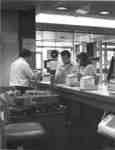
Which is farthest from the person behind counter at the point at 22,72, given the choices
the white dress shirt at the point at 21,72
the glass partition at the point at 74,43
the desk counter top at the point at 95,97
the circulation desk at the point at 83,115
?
the glass partition at the point at 74,43

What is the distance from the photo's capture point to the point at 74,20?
8523 millimetres

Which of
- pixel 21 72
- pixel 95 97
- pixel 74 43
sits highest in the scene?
pixel 74 43

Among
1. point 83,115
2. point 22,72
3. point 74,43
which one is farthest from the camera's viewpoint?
point 74,43

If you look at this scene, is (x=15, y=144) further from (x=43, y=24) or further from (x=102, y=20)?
(x=102, y=20)

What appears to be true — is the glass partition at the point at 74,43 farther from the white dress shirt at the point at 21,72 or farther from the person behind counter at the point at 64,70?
the person behind counter at the point at 64,70

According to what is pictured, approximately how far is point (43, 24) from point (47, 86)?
16.1ft

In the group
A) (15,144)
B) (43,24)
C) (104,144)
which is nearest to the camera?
(15,144)

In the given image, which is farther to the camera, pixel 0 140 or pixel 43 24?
pixel 43 24

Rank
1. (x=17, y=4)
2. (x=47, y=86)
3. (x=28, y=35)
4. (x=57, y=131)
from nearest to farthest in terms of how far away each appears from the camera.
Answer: (x=57, y=131) < (x=47, y=86) < (x=17, y=4) < (x=28, y=35)

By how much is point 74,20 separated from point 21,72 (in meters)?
4.95

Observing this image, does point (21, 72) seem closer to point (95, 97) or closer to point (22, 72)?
point (22, 72)

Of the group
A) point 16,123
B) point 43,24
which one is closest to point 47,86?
point 16,123

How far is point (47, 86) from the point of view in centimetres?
359

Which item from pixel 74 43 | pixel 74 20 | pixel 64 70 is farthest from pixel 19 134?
pixel 74 43
